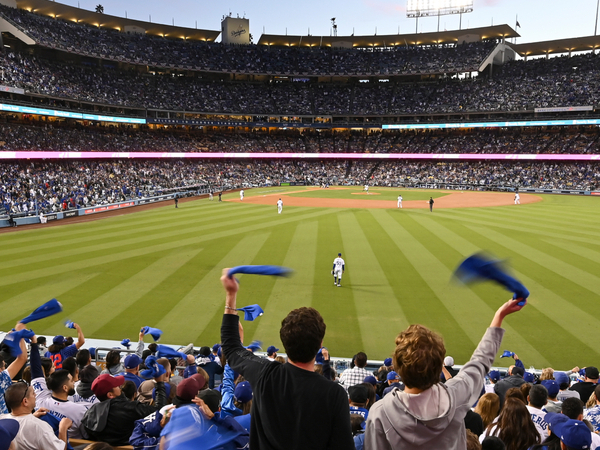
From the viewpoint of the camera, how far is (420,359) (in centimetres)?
239

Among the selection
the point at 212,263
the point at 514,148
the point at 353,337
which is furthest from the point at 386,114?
the point at 353,337

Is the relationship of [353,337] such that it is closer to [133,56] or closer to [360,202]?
[360,202]

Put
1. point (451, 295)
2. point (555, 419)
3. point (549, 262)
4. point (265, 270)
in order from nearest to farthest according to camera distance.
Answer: point (265, 270) < point (555, 419) < point (451, 295) < point (549, 262)

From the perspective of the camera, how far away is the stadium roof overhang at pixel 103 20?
64950mm

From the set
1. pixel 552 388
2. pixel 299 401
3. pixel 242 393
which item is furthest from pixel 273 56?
pixel 299 401

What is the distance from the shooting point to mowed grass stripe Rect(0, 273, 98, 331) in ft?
45.6

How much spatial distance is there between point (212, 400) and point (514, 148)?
8045 centimetres

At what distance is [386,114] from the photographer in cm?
8162

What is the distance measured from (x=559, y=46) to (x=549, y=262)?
77.9 metres

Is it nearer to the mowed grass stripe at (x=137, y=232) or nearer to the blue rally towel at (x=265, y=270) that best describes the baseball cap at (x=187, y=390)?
the blue rally towel at (x=265, y=270)

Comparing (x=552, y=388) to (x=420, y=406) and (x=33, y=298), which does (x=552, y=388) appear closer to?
(x=420, y=406)

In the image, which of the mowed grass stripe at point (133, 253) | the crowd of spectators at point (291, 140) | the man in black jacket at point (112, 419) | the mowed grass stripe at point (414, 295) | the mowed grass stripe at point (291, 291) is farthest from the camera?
the crowd of spectators at point (291, 140)

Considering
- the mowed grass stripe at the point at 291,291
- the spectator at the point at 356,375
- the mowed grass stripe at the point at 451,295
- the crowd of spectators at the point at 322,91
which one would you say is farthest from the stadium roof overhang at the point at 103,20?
the spectator at the point at 356,375

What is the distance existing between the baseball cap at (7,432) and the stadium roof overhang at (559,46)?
95.8 meters
